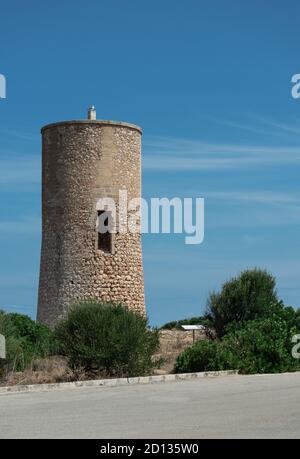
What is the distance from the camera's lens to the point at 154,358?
781 inches

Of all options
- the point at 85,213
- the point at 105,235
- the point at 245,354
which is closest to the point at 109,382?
the point at 245,354

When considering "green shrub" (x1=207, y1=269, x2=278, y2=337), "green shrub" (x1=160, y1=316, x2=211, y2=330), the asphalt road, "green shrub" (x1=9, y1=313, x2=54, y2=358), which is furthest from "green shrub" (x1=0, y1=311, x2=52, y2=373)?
"green shrub" (x1=160, y1=316, x2=211, y2=330)

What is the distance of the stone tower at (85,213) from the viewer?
25328 millimetres

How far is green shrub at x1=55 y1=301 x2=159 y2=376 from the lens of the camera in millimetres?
15828

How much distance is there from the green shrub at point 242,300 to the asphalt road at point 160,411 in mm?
10775

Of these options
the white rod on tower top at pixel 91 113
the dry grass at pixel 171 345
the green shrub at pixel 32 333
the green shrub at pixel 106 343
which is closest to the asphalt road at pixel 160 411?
the green shrub at pixel 106 343

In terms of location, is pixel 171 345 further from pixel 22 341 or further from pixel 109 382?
pixel 109 382

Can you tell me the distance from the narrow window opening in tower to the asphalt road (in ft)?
38.0

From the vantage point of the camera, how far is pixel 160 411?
1038 cm

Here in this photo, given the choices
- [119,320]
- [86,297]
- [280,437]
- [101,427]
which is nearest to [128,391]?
[119,320]

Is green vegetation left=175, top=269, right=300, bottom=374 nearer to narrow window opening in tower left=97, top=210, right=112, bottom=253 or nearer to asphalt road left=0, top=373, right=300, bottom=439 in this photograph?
asphalt road left=0, top=373, right=300, bottom=439

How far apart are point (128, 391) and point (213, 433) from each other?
490 centimetres

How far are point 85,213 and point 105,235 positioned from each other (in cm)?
104
